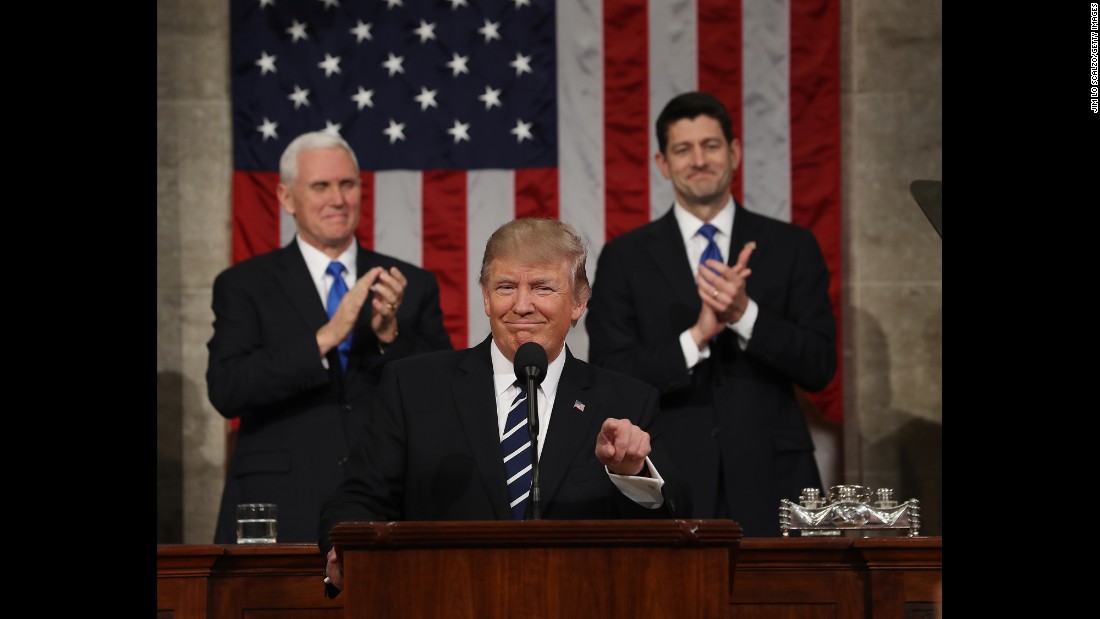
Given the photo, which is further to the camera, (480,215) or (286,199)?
(480,215)

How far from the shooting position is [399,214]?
6785 millimetres

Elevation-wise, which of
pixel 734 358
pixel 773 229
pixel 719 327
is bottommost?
pixel 734 358

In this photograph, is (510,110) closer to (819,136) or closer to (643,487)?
(819,136)

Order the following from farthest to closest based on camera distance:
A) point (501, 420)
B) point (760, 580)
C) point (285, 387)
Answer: point (285, 387)
point (760, 580)
point (501, 420)

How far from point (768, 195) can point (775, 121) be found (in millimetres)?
340

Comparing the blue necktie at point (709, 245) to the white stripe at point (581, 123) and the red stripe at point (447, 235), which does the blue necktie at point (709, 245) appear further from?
the red stripe at point (447, 235)

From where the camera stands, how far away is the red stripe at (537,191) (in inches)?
267

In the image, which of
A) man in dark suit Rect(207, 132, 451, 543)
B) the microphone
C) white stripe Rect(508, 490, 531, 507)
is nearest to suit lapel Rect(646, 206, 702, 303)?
man in dark suit Rect(207, 132, 451, 543)

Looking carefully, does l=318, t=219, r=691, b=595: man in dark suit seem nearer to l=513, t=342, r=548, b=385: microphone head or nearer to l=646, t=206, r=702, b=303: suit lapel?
l=513, t=342, r=548, b=385: microphone head

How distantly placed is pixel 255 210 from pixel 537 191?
4.18 feet

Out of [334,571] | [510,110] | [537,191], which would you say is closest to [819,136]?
[537,191]

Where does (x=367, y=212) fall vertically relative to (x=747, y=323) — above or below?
above

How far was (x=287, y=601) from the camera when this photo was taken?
4.16 m

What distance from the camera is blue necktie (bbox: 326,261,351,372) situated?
536 centimetres
